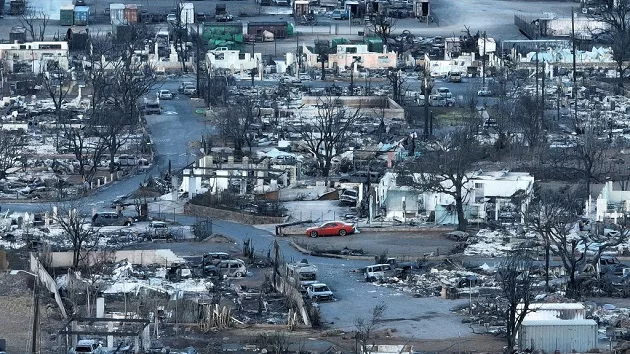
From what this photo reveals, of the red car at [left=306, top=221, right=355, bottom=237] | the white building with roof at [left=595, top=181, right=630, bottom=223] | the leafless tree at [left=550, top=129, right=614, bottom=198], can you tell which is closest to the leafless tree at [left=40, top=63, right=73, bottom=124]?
the leafless tree at [left=550, top=129, right=614, bottom=198]

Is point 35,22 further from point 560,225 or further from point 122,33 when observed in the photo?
point 560,225

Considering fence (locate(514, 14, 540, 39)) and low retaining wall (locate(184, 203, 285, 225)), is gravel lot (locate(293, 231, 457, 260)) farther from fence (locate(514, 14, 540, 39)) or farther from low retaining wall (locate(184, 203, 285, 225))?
fence (locate(514, 14, 540, 39))

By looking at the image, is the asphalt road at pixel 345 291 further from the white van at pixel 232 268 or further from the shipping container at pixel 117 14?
the shipping container at pixel 117 14

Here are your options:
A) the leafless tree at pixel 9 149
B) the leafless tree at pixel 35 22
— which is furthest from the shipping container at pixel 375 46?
the leafless tree at pixel 9 149

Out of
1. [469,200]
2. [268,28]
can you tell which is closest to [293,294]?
[469,200]

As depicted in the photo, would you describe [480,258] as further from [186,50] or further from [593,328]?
[186,50]

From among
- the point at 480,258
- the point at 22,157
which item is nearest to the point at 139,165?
the point at 22,157
